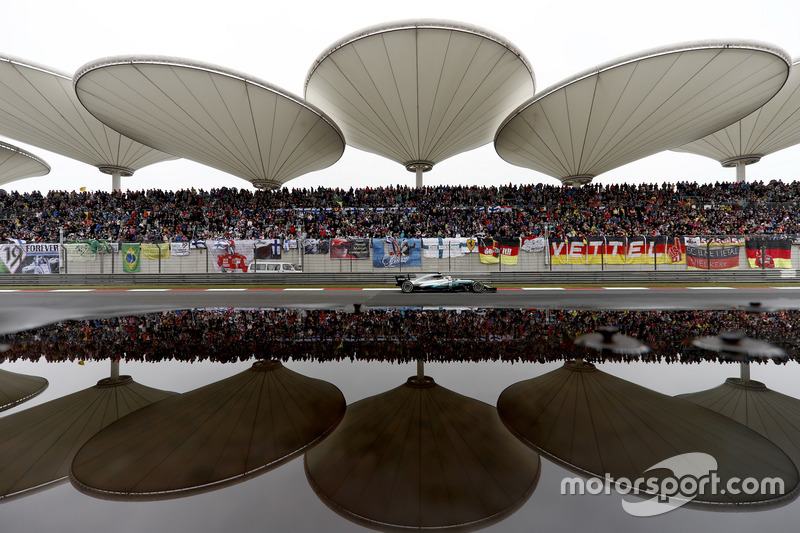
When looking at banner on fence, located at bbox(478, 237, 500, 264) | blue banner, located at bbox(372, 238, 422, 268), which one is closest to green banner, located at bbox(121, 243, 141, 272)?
blue banner, located at bbox(372, 238, 422, 268)

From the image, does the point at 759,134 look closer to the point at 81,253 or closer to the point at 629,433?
the point at 629,433

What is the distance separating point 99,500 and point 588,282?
2141 cm

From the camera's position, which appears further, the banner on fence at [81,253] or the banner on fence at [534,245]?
the banner on fence at [81,253]

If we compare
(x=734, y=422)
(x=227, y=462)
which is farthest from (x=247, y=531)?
(x=734, y=422)

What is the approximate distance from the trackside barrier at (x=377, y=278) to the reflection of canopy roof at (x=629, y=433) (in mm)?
15108

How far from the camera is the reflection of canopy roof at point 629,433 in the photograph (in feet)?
8.00

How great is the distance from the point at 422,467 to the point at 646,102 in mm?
26265

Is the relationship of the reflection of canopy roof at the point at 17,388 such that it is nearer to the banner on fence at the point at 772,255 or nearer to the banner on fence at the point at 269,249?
the banner on fence at the point at 269,249

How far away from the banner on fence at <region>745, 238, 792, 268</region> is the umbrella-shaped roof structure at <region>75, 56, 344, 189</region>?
28750 millimetres

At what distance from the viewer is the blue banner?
1970 centimetres

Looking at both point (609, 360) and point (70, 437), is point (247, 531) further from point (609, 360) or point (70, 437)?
point (609, 360)

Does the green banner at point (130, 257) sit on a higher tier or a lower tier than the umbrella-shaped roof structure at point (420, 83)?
lower

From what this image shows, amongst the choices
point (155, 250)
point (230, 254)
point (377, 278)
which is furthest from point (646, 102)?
point (155, 250)

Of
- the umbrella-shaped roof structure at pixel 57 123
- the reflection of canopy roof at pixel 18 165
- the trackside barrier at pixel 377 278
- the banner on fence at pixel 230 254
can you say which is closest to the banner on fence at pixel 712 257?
the trackside barrier at pixel 377 278
